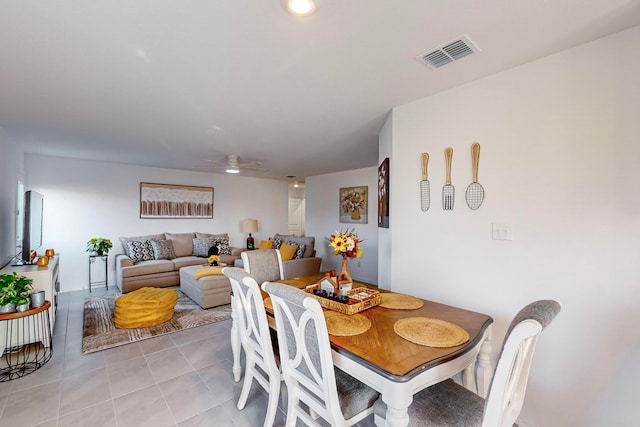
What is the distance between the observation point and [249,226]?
6676 mm

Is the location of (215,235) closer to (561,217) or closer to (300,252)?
(300,252)

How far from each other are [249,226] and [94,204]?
2938 millimetres

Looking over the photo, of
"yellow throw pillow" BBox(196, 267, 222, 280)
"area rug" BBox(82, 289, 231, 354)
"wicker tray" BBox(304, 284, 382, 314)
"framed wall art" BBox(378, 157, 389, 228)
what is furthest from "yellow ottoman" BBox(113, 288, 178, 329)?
"framed wall art" BBox(378, 157, 389, 228)

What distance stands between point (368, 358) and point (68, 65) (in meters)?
2.53

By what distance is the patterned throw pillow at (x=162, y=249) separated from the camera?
524cm

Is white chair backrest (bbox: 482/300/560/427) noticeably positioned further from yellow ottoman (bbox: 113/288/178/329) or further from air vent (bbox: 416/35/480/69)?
yellow ottoman (bbox: 113/288/178/329)

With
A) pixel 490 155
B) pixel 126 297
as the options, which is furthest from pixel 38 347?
pixel 490 155

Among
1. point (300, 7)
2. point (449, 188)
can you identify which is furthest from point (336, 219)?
point (300, 7)

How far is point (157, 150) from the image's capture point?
4.14 meters

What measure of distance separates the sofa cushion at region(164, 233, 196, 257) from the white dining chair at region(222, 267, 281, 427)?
417 cm

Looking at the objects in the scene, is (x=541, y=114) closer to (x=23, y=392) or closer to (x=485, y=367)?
(x=485, y=367)

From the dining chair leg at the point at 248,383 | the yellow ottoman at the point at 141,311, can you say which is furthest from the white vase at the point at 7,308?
the dining chair leg at the point at 248,383

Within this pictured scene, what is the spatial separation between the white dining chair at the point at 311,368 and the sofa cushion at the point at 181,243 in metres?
4.80

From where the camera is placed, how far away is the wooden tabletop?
1.11 m
